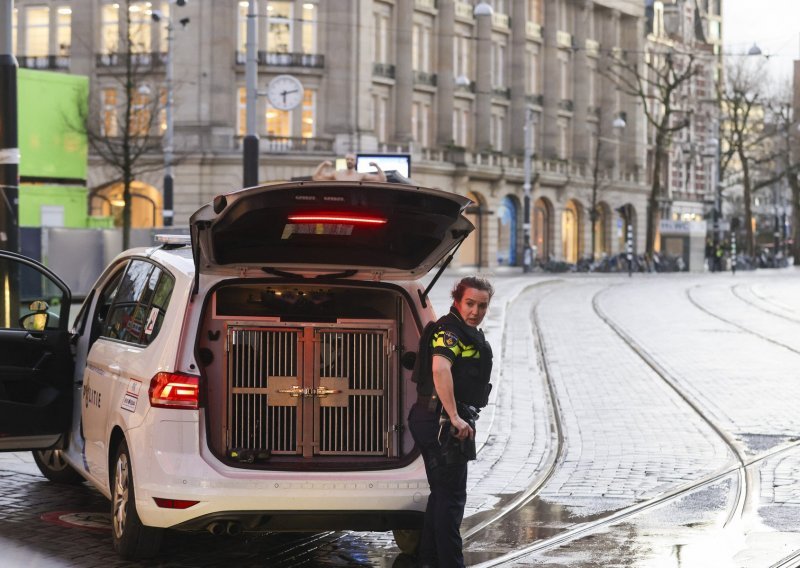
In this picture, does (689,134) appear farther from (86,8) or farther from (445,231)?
(445,231)

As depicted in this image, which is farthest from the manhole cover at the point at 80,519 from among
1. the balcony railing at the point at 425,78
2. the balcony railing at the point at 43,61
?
the balcony railing at the point at 425,78

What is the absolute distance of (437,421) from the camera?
284 inches

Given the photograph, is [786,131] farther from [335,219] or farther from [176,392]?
[176,392]

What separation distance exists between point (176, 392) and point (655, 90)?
331ft

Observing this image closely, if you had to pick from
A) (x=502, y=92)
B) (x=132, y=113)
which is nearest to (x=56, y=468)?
(x=132, y=113)

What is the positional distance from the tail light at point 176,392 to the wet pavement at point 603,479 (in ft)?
3.21

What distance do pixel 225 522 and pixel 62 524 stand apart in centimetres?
198

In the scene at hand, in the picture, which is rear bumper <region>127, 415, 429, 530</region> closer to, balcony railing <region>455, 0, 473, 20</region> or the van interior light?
the van interior light

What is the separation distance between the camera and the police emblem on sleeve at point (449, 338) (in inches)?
279

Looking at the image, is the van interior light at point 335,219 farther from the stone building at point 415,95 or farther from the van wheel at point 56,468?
the stone building at point 415,95

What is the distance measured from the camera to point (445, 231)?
26.1 feet

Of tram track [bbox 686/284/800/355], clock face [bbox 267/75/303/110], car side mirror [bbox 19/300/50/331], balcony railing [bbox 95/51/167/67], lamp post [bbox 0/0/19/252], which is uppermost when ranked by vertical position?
balcony railing [bbox 95/51/167/67]

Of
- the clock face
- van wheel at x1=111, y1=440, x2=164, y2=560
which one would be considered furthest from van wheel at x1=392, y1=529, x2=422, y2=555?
the clock face

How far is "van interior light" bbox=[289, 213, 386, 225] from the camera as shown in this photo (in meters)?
7.74
